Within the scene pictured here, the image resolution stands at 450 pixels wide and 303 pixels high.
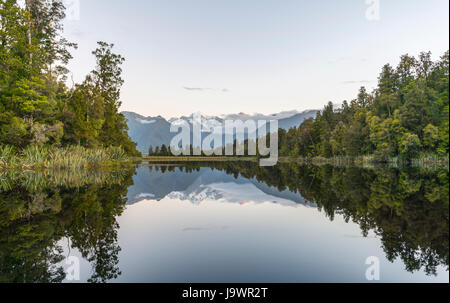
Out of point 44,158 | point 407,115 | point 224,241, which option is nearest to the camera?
point 224,241

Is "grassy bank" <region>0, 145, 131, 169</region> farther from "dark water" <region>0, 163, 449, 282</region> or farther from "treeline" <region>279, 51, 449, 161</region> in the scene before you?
"treeline" <region>279, 51, 449, 161</region>

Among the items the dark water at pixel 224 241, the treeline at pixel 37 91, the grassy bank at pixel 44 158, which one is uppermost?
the treeline at pixel 37 91

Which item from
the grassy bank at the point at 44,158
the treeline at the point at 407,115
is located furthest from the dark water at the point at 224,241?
the treeline at the point at 407,115

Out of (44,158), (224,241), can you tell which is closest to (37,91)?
(44,158)

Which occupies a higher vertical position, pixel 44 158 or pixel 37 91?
pixel 37 91

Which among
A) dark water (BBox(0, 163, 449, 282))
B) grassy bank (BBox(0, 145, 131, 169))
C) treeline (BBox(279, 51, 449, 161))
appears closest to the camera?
dark water (BBox(0, 163, 449, 282))

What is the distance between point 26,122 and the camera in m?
25.8

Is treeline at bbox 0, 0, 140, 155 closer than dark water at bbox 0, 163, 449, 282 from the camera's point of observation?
No

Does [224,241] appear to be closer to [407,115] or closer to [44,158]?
[44,158]

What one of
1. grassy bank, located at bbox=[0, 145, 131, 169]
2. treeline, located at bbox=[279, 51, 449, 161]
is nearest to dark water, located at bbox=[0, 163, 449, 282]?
grassy bank, located at bbox=[0, 145, 131, 169]

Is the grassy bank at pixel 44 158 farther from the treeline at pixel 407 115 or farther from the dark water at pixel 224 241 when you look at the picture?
the treeline at pixel 407 115
